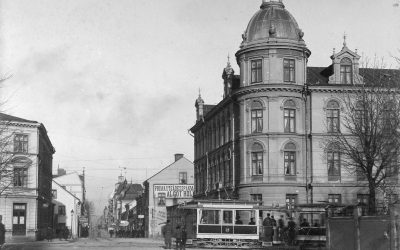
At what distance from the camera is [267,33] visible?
5053cm

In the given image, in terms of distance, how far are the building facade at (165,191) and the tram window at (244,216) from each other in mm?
44886

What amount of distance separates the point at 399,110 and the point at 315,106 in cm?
1553

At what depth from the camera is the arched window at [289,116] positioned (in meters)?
50.4

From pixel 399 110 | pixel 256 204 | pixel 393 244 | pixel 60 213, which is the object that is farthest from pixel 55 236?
pixel 393 244

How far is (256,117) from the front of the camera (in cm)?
5056

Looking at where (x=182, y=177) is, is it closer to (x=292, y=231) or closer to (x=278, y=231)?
(x=278, y=231)

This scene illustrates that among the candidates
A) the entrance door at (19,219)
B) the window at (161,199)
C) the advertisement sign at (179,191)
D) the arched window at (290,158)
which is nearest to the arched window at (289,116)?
the arched window at (290,158)

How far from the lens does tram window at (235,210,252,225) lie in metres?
38.3

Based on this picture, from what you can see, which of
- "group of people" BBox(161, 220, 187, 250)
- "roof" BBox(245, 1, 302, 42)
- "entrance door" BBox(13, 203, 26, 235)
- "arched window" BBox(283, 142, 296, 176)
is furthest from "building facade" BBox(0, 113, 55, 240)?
"group of people" BBox(161, 220, 187, 250)

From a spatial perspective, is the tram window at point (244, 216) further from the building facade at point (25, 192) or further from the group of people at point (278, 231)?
the building facade at point (25, 192)

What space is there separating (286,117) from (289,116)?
274 millimetres

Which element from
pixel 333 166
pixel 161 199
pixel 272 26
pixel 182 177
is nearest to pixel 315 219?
pixel 333 166

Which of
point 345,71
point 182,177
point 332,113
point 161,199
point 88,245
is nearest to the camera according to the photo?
point 88,245

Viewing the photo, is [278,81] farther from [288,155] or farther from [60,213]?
[60,213]
